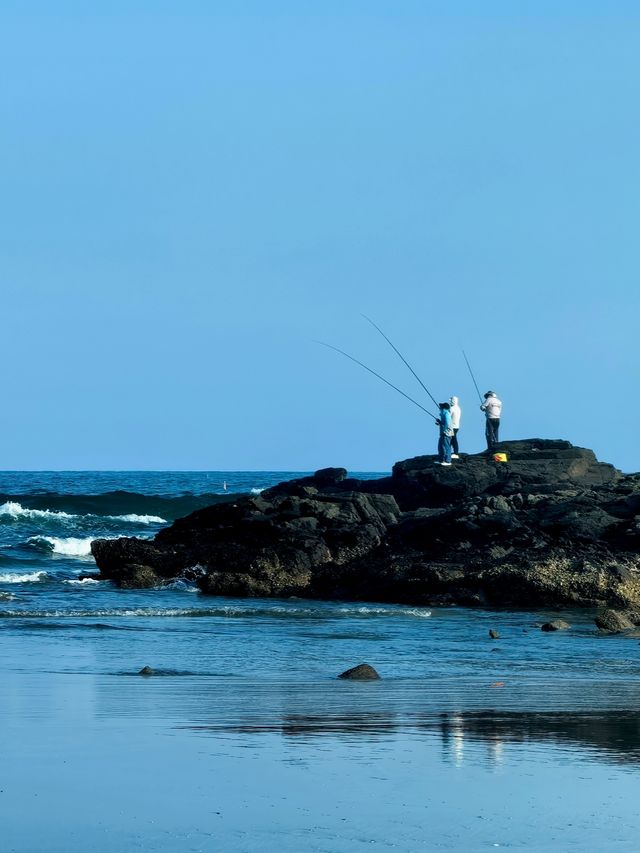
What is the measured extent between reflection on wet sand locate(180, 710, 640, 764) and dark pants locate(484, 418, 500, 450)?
2043 centimetres

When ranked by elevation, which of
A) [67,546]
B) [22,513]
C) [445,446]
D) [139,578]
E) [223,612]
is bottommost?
[223,612]

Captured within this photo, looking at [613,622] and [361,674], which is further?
[613,622]

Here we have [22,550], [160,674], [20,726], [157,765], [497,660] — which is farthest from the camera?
[22,550]

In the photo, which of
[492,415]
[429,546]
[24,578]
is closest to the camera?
[429,546]

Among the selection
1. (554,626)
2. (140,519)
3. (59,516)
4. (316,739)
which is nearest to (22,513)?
(59,516)

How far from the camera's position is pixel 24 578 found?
26.8 m

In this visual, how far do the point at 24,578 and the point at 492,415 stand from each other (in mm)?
10545

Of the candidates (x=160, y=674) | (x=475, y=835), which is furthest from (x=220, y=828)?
(x=160, y=674)

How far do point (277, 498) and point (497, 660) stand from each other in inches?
450

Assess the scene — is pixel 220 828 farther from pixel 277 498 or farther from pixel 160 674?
pixel 277 498

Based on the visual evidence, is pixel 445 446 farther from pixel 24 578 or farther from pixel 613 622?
pixel 613 622

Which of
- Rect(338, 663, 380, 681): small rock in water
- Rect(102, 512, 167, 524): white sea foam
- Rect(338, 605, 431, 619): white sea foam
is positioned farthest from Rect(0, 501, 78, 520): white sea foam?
Rect(338, 663, 380, 681): small rock in water

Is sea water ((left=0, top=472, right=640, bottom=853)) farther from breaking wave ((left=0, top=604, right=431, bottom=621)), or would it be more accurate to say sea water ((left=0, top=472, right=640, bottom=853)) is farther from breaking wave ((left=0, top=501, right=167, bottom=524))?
breaking wave ((left=0, top=501, right=167, bottom=524))

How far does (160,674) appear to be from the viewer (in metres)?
12.2
